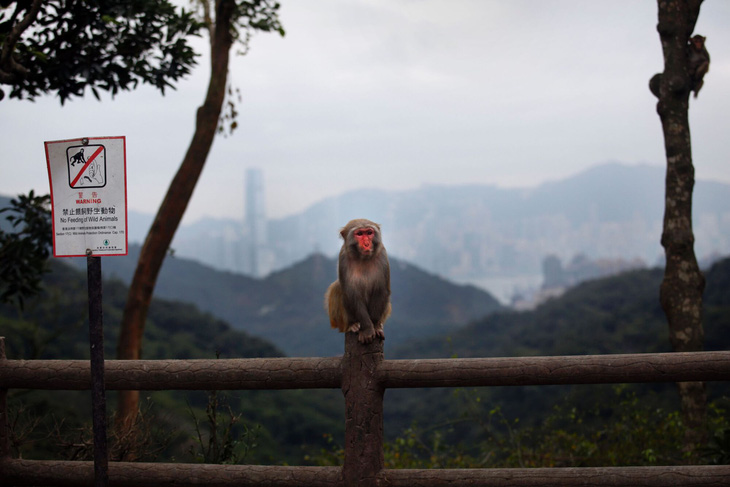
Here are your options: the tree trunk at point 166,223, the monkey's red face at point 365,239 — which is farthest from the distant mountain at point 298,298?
the monkey's red face at point 365,239

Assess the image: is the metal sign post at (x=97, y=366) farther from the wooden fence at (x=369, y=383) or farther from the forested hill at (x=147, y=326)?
the forested hill at (x=147, y=326)

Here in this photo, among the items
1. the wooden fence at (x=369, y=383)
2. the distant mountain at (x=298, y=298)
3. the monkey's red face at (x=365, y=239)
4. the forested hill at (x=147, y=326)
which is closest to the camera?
the wooden fence at (x=369, y=383)

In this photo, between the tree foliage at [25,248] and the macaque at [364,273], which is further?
the tree foliage at [25,248]

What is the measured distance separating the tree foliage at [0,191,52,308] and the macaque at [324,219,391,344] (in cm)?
312

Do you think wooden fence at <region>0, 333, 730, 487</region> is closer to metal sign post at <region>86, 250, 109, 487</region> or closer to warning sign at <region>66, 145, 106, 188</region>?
metal sign post at <region>86, 250, 109, 487</region>

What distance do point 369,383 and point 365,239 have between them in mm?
985

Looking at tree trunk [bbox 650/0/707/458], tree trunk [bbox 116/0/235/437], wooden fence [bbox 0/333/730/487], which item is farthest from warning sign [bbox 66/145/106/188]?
tree trunk [bbox 650/0/707/458]

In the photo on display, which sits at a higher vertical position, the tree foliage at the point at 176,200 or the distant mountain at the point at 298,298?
the tree foliage at the point at 176,200

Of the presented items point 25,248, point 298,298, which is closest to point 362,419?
point 25,248

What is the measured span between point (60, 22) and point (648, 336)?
564 inches

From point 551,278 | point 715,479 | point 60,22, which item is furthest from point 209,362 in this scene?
point 551,278

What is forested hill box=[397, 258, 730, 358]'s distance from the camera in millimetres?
14492

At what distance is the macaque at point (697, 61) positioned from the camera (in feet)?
17.8

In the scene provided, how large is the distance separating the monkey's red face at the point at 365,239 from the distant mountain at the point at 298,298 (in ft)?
82.3
